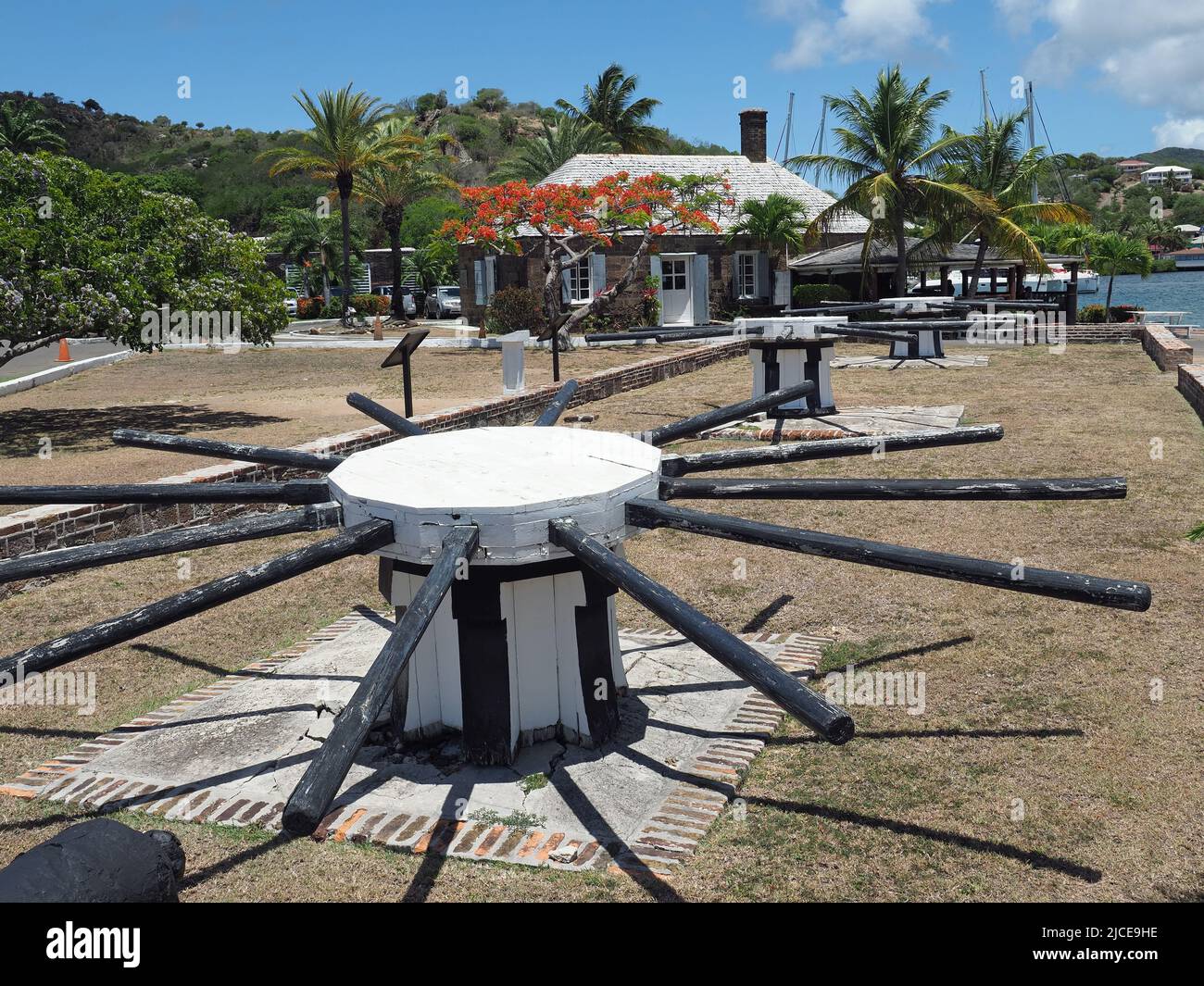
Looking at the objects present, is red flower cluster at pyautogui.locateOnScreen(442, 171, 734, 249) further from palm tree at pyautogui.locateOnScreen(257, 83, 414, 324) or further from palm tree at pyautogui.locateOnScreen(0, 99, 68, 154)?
palm tree at pyautogui.locateOnScreen(0, 99, 68, 154)

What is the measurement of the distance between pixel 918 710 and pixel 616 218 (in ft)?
75.8

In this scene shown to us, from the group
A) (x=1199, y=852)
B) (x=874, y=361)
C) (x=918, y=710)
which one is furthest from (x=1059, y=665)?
(x=874, y=361)

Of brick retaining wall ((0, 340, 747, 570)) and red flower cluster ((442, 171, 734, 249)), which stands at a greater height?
red flower cluster ((442, 171, 734, 249))

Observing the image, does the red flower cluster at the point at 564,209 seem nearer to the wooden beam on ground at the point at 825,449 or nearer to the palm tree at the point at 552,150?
the palm tree at the point at 552,150

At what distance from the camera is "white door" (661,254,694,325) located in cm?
3325

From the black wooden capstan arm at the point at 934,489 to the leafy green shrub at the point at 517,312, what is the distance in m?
25.8

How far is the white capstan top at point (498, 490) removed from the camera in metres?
4.77

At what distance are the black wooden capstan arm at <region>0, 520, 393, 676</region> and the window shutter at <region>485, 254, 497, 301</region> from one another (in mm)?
29803

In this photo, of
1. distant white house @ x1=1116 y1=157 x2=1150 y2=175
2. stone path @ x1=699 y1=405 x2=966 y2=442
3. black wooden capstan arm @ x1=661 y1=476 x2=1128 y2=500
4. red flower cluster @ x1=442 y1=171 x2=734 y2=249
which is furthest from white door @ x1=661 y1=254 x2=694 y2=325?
distant white house @ x1=1116 y1=157 x2=1150 y2=175

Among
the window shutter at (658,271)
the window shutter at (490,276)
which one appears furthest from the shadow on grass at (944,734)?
the window shutter at (490,276)

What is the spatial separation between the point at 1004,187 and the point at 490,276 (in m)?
15.9

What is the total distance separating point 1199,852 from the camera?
4.43 metres

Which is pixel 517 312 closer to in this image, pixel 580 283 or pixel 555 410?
pixel 580 283
